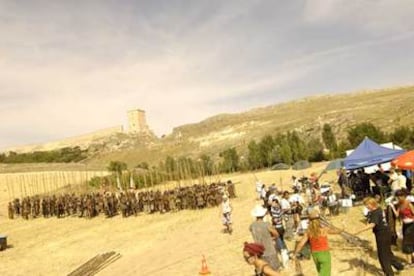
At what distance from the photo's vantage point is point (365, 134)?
50438 mm

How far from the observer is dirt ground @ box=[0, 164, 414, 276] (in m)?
13.1

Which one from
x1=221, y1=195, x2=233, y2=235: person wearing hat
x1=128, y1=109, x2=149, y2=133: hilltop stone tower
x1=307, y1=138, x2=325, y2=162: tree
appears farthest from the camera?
x1=128, y1=109, x2=149, y2=133: hilltop stone tower

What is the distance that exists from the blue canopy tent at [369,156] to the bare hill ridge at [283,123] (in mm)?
42902

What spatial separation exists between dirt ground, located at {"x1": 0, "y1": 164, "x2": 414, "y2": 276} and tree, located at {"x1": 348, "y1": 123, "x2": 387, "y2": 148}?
23.6 m

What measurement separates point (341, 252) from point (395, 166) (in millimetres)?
5039

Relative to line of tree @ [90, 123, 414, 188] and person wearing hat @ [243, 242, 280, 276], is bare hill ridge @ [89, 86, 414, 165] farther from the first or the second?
person wearing hat @ [243, 242, 280, 276]

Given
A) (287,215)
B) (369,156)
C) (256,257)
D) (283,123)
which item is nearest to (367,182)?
(369,156)

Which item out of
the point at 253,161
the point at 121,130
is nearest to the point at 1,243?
the point at 253,161

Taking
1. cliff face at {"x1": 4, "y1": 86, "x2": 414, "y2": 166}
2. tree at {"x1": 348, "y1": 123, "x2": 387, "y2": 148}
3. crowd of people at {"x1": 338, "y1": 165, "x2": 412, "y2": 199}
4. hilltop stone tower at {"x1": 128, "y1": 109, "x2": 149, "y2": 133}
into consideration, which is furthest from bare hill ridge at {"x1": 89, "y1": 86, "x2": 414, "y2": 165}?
crowd of people at {"x1": 338, "y1": 165, "x2": 412, "y2": 199}

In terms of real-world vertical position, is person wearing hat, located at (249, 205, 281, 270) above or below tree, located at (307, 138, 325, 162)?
above

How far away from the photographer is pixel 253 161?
5638cm

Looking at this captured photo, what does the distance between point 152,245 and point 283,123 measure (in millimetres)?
85093

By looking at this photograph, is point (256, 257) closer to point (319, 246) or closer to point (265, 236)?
point (319, 246)

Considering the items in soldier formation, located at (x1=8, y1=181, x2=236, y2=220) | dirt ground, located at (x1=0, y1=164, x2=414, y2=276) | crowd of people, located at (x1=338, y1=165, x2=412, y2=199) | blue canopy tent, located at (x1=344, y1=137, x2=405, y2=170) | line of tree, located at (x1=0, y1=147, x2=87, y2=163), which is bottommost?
dirt ground, located at (x1=0, y1=164, x2=414, y2=276)
